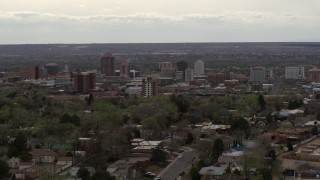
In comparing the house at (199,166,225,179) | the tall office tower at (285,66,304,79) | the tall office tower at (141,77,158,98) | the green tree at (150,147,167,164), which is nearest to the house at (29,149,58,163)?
the green tree at (150,147,167,164)

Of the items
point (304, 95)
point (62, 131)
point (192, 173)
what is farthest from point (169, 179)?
point (304, 95)

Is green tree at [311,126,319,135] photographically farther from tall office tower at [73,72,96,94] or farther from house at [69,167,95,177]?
tall office tower at [73,72,96,94]

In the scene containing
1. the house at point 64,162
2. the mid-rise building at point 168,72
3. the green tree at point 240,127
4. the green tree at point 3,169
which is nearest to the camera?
the green tree at point 3,169

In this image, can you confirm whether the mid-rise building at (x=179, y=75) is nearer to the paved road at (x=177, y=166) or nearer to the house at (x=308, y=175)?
the paved road at (x=177, y=166)

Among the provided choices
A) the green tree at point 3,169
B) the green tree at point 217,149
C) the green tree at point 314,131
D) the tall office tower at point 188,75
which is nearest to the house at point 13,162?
the green tree at point 3,169

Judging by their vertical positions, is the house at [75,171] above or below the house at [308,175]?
below

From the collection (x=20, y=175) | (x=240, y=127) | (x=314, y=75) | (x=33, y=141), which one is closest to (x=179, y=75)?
(x=314, y=75)

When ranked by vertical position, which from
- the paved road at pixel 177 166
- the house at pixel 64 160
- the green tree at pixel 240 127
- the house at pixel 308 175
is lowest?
the paved road at pixel 177 166

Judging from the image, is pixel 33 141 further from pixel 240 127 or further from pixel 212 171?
pixel 212 171
